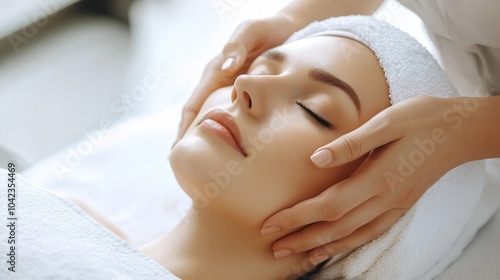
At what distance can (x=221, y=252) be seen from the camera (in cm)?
109

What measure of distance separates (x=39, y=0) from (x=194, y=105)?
104 centimetres

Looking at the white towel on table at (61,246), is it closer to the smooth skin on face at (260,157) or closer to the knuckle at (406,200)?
the smooth skin on face at (260,157)

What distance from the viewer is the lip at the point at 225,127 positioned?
3.47ft

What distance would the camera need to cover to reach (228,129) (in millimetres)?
1070

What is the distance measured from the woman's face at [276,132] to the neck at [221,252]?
0.10 ft

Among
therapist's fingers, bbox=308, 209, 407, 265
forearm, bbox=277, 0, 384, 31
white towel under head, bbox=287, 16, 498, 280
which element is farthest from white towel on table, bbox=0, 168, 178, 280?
forearm, bbox=277, 0, 384, 31

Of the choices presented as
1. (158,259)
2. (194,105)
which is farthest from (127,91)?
(158,259)

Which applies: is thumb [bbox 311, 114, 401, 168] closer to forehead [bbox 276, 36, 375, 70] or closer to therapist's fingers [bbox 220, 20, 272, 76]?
forehead [bbox 276, 36, 375, 70]

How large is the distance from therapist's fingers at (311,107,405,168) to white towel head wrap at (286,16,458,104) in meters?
0.14

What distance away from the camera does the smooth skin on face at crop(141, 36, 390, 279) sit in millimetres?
1049

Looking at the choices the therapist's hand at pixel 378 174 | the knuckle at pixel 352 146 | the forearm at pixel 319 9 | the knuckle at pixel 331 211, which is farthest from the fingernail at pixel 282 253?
the forearm at pixel 319 9

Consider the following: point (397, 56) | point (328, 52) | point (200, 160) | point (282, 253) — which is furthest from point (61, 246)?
point (397, 56)

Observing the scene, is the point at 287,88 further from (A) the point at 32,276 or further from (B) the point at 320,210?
(A) the point at 32,276

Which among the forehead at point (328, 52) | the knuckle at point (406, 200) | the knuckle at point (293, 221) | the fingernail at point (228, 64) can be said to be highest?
the forehead at point (328, 52)
